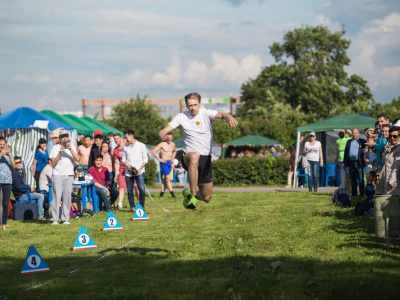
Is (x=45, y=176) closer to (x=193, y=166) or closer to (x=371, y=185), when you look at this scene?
(x=193, y=166)

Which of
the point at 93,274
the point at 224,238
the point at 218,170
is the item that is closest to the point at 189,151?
the point at 224,238

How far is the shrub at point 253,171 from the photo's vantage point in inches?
1144

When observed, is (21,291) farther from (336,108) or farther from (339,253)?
(336,108)

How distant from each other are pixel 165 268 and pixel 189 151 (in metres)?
2.18

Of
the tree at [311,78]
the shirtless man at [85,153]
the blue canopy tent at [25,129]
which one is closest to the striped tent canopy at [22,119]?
the blue canopy tent at [25,129]

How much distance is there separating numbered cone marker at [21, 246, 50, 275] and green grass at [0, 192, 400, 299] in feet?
0.42

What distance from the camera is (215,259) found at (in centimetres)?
857

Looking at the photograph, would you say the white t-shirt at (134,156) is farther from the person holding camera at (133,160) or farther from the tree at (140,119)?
the tree at (140,119)

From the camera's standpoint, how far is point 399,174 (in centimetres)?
941

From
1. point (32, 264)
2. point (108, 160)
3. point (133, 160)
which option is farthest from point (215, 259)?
point (108, 160)

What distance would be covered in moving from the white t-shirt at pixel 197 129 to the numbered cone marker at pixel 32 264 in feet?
9.25

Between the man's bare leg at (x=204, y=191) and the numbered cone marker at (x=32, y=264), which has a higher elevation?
the man's bare leg at (x=204, y=191)

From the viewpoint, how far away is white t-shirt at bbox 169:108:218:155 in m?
9.51

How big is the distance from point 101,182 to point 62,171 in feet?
11.0
